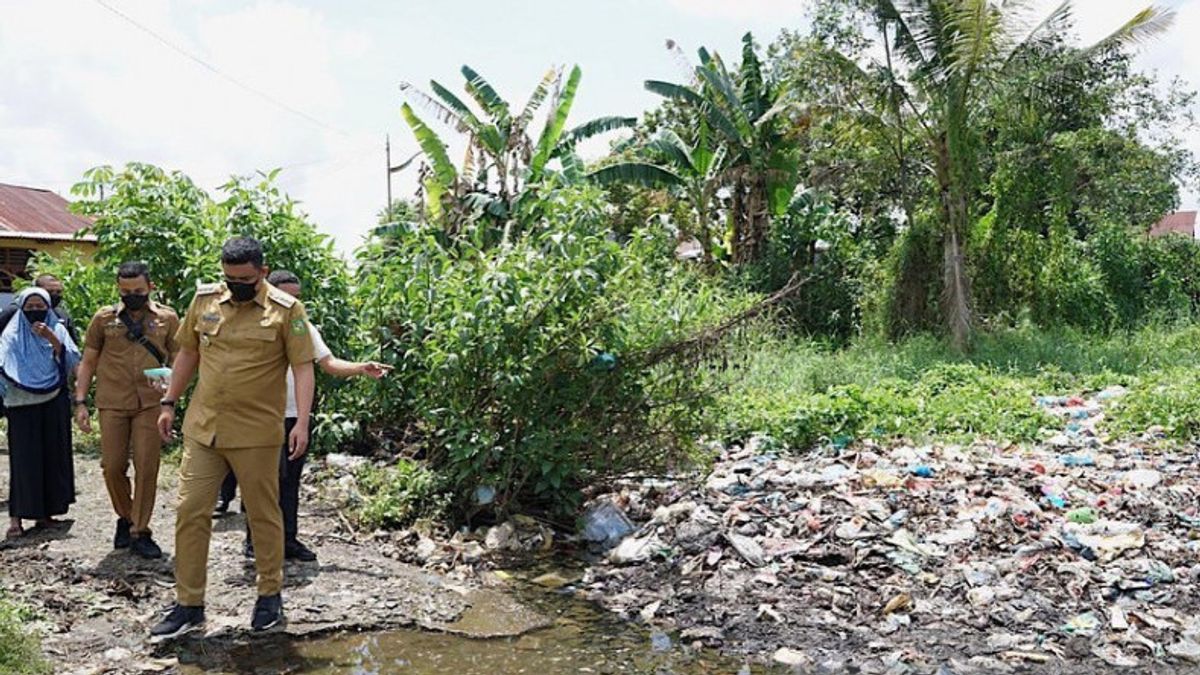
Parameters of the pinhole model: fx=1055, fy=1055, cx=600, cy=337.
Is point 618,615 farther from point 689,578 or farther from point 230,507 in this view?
point 230,507

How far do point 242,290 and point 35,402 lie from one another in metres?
2.13

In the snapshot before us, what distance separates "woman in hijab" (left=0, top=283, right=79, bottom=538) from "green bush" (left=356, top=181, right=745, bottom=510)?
2022 mm

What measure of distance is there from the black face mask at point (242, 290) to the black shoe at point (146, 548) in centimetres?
178

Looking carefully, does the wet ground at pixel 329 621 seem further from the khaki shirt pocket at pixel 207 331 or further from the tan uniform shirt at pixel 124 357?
the khaki shirt pocket at pixel 207 331

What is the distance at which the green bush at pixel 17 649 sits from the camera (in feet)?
12.5

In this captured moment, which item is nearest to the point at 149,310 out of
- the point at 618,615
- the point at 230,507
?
the point at 230,507

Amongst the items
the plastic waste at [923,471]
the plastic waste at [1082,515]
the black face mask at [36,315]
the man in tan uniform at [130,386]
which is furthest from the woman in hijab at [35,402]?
the plastic waste at [1082,515]

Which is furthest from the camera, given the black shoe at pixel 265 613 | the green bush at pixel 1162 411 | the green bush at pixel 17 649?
the green bush at pixel 1162 411

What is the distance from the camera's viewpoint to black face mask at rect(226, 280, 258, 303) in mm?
4230

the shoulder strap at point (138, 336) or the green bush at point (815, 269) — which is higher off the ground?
the green bush at point (815, 269)

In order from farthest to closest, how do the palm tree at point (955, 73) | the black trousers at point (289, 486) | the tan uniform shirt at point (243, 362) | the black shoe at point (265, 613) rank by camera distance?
the palm tree at point (955, 73) → the black trousers at point (289, 486) → the black shoe at point (265, 613) → the tan uniform shirt at point (243, 362)

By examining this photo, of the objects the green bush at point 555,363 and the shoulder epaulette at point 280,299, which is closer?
the shoulder epaulette at point 280,299

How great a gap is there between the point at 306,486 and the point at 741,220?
13.0 metres

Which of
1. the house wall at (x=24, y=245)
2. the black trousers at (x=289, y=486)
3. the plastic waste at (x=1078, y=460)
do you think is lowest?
the plastic waste at (x=1078, y=460)
